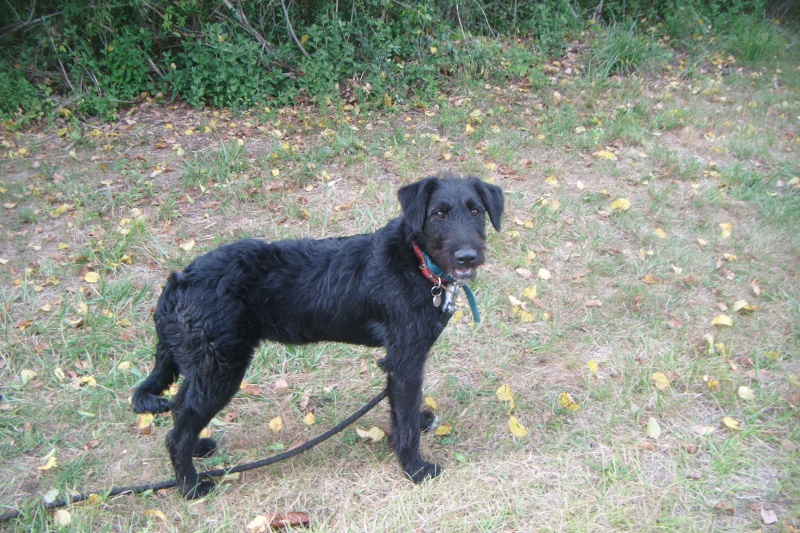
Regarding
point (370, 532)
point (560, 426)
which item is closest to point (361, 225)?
point (560, 426)

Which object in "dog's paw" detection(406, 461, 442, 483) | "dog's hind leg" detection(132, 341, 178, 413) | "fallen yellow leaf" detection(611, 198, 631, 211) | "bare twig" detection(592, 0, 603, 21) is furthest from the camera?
"bare twig" detection(592, 0, 603, 21)

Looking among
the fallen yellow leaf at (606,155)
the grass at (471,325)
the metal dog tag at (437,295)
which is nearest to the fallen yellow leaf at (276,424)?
the grass at (471,325)

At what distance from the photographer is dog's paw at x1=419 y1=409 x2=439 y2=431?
3.43 m

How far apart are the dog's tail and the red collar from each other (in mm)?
1246

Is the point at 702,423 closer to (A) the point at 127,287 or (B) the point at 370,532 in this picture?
(B) the point at 370,532

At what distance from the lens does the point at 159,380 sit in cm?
292

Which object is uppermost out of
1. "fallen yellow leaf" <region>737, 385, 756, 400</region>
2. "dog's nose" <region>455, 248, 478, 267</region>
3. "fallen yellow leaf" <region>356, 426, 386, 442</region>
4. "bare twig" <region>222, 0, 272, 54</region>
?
"dog's nose" <region>455, 248, 478, 267</region>

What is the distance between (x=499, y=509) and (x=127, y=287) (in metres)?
3.31

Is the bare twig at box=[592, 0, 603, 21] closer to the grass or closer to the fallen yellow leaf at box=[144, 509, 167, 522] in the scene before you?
the grass

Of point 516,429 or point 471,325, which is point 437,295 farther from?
point 471,325

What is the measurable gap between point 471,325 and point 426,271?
1478 mm

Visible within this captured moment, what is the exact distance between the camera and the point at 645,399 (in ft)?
11.3

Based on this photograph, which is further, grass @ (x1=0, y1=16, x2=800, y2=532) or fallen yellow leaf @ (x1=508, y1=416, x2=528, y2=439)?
fallen yellow leaf @ (x1=508, y1=416, x2=528, y2=439)

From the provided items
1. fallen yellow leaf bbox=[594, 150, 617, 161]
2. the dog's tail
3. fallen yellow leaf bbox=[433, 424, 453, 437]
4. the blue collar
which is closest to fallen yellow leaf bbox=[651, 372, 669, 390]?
fallen yellow leaf bbox=[433, 424, 453, 437]
